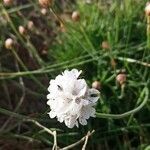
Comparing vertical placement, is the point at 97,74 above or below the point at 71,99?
above

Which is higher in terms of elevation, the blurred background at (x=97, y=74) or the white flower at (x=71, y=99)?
the blurred background at (x=97, y=74)

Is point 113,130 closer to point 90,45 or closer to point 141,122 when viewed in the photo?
point 141,122

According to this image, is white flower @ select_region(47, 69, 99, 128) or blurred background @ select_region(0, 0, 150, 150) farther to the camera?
blurred background @ select_region(0, 0, 150, 150)

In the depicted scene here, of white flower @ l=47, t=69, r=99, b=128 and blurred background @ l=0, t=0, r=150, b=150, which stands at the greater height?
blurred background @ l=0, t=0, r=150, b=150

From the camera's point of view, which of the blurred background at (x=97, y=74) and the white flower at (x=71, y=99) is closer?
the white flower at (x=71, y=99)
